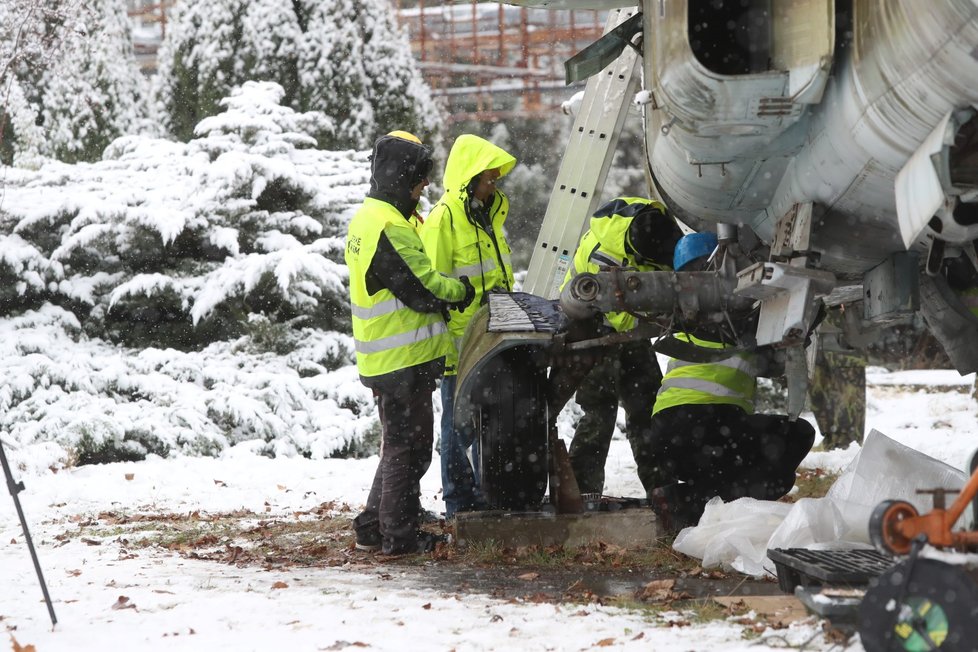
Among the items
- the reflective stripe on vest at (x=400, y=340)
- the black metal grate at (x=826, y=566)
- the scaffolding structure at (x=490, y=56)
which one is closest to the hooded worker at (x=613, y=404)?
the reflective stripe on vest at (x=400, y=340)

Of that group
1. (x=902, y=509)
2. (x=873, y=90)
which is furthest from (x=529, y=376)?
(x=902, y=509)

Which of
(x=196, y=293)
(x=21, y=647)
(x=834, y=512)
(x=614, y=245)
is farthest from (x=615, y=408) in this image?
(x=196, y=293)

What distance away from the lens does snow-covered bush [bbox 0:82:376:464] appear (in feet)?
30.3

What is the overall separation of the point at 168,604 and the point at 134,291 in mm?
6612

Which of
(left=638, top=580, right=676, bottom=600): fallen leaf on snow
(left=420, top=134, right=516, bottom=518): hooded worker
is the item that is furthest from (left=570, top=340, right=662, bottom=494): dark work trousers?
(left=638, top=580, right=676, bottom=600): fallen leaf on snow

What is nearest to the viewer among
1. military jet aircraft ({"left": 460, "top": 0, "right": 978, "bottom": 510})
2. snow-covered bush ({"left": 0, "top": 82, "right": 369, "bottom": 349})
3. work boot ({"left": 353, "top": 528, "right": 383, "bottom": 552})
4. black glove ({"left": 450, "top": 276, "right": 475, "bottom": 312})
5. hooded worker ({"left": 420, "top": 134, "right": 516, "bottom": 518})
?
military jet aircraft ({"left": 460, "top": 0, "right": 978, "bottom": 510})

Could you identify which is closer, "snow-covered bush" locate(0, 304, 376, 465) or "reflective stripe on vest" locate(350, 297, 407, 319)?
"reflective stripe on vest" locate(350, 297, 407, 319)

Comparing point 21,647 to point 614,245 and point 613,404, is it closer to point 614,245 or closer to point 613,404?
point 614,245

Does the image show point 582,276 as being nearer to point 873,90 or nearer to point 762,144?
point 762,144

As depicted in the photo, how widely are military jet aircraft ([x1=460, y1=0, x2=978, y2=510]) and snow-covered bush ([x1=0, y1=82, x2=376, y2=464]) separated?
4273mm

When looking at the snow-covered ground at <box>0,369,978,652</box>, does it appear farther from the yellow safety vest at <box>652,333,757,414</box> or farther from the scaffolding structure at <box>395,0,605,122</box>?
the scaffolding structure at <box>395,0,605,122</box>

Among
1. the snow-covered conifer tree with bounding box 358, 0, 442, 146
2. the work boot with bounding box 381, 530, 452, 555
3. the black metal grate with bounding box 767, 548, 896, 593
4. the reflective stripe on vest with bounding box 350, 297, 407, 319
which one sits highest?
the snow-covered conifer tree with bounding box 358, 0, 442, 146

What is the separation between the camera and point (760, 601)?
3736 millimetres

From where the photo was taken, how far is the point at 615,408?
6324 millimetres
